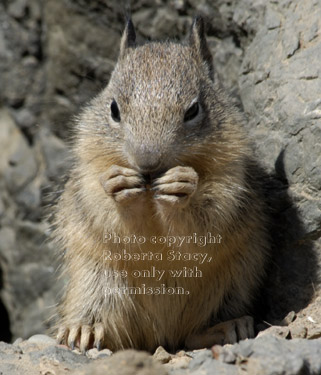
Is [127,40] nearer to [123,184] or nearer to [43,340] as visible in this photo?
[123,184]

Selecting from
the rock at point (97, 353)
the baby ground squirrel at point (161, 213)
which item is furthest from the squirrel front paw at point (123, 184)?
the rock at point (97, 353)

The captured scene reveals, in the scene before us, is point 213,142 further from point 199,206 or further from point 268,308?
point 268,308

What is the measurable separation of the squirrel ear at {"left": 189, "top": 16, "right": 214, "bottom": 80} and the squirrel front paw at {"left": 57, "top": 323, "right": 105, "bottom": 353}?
2124 millimetres

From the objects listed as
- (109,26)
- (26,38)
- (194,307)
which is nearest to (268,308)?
(194,307)

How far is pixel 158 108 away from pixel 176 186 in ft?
1.68

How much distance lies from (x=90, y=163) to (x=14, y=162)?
131 inches

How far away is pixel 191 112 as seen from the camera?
412 centimetres

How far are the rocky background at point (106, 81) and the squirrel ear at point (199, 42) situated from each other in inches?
17.4

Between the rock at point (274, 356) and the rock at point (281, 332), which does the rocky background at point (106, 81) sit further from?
the rock at point (274, 356)

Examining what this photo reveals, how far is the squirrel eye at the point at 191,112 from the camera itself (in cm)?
408

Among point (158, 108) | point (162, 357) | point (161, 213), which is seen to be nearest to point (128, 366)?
point (162, 357)

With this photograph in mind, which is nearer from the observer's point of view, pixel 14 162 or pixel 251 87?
pixel 251 87

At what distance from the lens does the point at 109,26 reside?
21.9 ft

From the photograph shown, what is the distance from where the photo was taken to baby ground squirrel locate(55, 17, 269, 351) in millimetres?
3885
